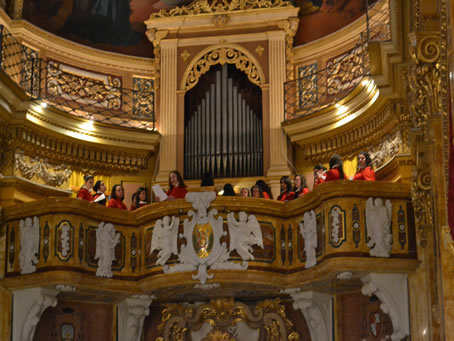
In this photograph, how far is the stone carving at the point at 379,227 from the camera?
1329 cm

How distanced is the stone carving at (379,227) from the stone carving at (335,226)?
17.0 inches

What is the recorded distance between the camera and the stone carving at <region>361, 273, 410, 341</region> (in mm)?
13234

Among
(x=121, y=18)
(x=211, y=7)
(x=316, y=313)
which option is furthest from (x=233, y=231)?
(x=121, y=18)

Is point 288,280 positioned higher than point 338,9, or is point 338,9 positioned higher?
point 338,9

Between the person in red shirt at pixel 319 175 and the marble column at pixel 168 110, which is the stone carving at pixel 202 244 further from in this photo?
the marble column at pixel 168 110

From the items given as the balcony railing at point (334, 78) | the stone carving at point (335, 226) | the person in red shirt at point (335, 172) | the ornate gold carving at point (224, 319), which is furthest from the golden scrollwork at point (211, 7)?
the stone carving at point (335, 226)

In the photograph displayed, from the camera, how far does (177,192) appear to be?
1516 cm

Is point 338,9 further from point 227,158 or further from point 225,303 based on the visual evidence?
point 225,303

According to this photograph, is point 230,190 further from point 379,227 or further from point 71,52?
point 71,52

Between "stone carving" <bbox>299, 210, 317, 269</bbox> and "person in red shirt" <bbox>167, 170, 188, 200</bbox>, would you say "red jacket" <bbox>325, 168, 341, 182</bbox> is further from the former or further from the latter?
"person in red shirt" <bbox>167, 170, 188, 200</bbox>

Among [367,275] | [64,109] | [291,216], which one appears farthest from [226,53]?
[367,275]

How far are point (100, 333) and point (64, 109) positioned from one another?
4.50 metres

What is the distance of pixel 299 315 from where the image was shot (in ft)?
50.2

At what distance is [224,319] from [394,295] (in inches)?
133
